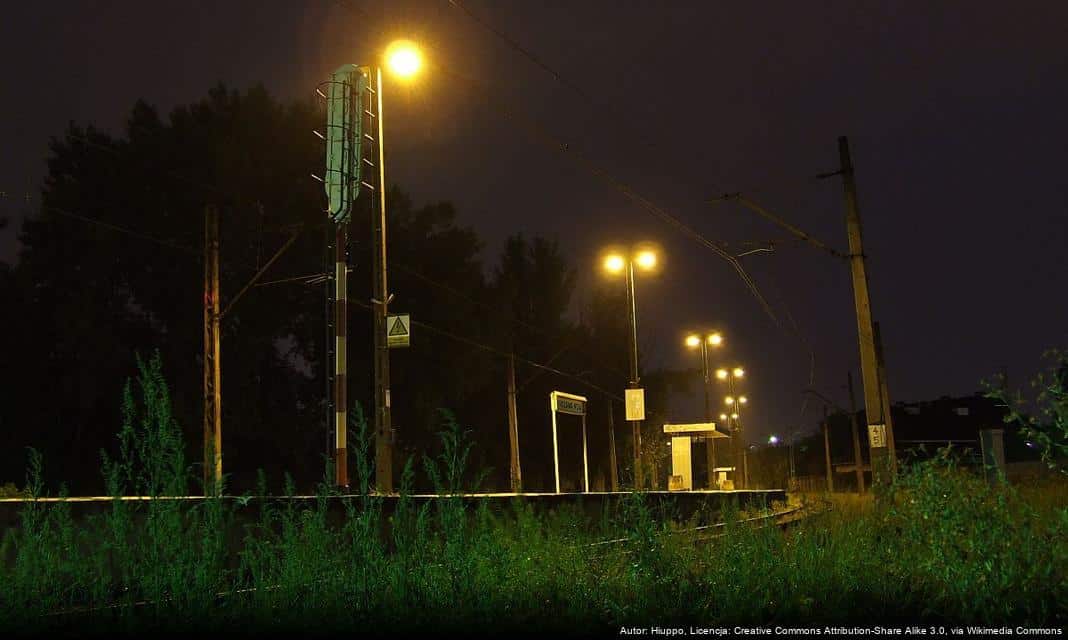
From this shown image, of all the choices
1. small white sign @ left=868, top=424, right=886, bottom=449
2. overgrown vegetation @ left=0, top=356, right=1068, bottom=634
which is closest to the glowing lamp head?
overgrown vegetation @ left=0, top=356, right=1068, bottom=634

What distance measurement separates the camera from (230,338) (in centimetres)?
4250

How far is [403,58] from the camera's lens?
18.0 metres

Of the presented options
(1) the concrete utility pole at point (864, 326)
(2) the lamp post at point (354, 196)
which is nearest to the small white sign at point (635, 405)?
(1) the concrete utility pole at point (864, 326)

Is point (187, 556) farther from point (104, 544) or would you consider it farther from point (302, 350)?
point (302, 350)

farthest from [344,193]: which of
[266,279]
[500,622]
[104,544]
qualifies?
[266,279]

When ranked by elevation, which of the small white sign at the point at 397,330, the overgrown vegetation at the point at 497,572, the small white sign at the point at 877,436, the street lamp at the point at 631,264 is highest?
the street lamp at the point at 631,264

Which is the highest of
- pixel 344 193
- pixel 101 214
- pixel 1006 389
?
pixel 101 214

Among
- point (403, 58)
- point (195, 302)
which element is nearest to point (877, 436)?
point (403, 58)

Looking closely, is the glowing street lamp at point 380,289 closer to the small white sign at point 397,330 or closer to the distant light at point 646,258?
the small white sign at point 397,330

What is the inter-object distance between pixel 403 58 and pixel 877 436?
11.4 m

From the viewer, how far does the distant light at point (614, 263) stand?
32688 mm

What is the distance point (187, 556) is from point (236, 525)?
7.66 feet

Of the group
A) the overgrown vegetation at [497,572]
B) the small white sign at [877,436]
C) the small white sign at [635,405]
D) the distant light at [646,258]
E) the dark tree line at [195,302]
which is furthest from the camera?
the dark tree line at [195,302]

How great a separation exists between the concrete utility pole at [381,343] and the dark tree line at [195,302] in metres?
19.7
